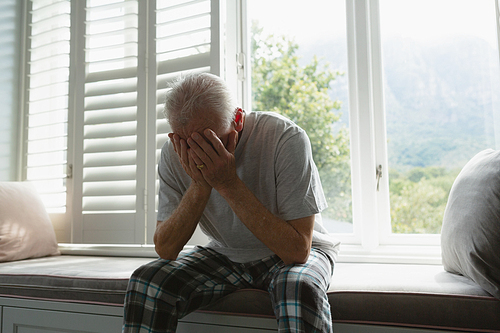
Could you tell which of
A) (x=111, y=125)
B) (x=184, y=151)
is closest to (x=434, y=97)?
(x=184, y=151)

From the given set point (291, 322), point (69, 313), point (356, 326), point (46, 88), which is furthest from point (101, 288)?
point (46, 88)

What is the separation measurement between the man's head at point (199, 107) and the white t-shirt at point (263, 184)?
132mm

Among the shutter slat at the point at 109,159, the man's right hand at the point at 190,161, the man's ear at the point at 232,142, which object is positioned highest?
the shutter slat at the point at 109,159

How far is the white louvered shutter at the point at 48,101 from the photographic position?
2.27 m

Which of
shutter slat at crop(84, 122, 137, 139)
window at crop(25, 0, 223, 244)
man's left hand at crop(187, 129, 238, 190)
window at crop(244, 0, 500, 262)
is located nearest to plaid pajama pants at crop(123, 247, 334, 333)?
man's left hand at crop(187, 129, 238, 190)

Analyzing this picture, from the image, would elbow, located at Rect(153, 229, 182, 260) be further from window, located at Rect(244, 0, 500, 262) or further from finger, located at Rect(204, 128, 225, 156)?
window, located at Rect(244, 0, 500, 262)

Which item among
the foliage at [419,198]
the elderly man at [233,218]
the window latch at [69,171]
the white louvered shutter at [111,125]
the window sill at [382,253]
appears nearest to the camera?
the elderly man at [233,218]

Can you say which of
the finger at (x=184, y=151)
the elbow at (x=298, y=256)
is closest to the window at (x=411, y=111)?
the elbow at (x=298, y=256)

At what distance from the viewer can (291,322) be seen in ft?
3.11

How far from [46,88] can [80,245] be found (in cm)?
94

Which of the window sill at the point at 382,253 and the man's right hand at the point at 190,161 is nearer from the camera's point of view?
the man's right hand at the point at 190,161

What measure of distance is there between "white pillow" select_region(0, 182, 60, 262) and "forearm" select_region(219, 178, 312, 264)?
50.1 inches

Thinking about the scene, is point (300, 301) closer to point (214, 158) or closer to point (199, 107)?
point (214, 158)

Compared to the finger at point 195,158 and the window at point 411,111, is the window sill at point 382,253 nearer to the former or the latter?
the window at point 411,111
